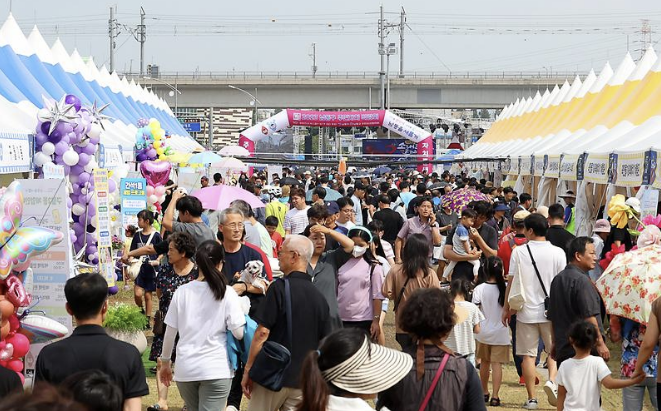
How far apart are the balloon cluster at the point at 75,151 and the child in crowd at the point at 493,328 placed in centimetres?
660

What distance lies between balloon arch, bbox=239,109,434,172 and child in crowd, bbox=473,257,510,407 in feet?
125

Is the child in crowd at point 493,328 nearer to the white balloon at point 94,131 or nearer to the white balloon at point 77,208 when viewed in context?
the white balloon at point 94,131

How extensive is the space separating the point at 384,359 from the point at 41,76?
53.3 ft

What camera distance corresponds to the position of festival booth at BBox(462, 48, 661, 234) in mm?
13992

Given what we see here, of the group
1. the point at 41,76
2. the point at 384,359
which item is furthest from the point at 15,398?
the point at 41,76

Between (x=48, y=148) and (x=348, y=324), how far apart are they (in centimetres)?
669

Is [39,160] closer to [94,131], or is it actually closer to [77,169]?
[77,169]

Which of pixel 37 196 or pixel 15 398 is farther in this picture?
pixel 37 196

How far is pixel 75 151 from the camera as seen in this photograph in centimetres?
1377

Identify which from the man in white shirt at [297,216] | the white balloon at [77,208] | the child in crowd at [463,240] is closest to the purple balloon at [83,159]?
the white balloon at [77,208]

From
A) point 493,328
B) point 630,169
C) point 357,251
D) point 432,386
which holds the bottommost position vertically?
point 493,328

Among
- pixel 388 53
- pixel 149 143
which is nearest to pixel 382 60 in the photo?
pixel 388 53

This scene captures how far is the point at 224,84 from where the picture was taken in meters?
64.1

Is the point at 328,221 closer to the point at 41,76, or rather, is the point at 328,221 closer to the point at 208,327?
the point at 208,327
